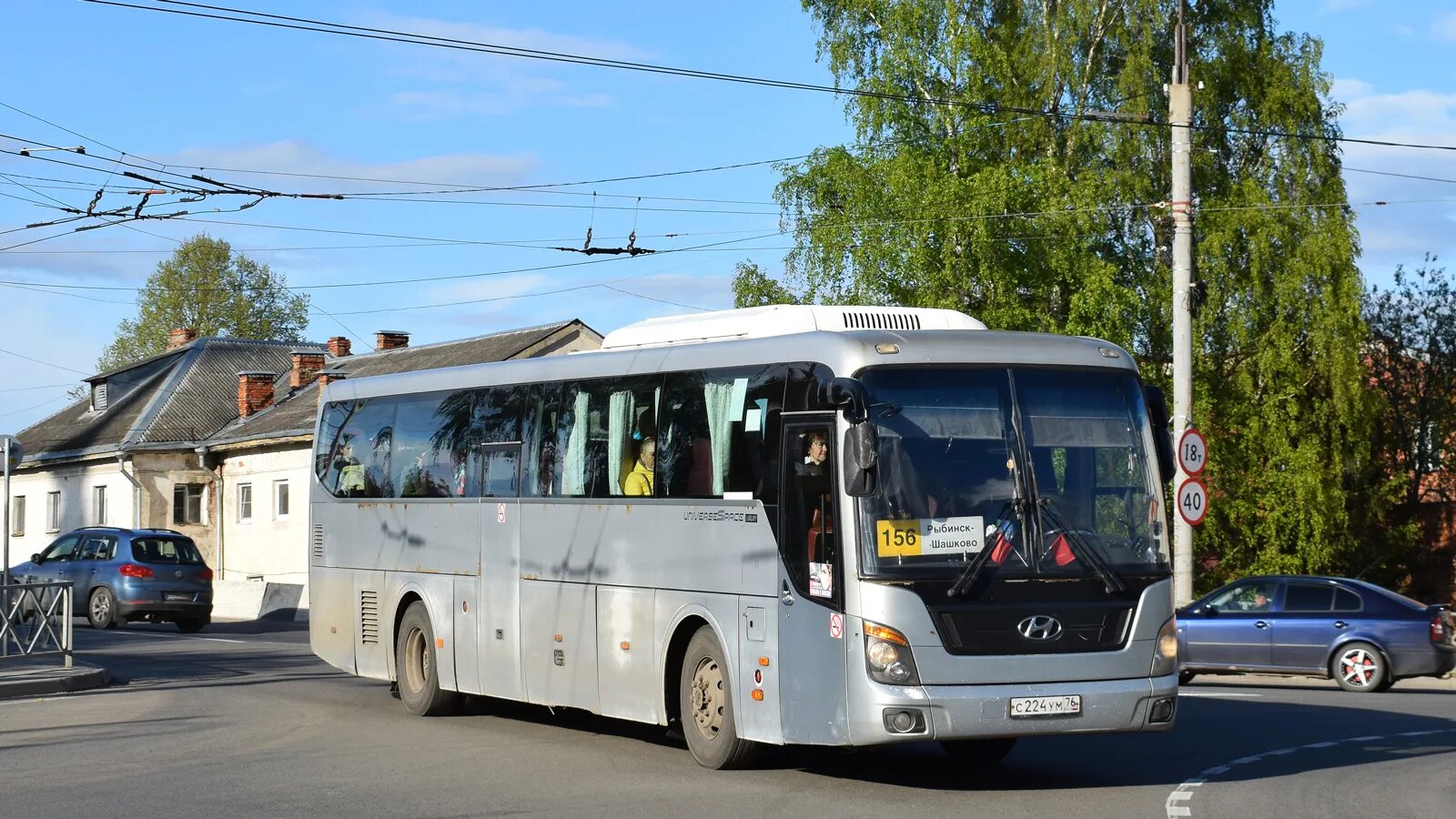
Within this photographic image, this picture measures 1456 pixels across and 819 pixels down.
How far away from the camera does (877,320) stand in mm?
13227

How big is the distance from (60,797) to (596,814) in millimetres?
3612

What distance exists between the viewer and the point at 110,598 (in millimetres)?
31797

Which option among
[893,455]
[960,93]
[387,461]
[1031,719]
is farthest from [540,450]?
[960,93]

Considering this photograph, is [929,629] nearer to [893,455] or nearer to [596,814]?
[893,455]

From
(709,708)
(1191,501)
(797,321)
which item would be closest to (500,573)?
(709,708)

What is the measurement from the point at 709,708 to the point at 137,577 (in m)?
21.9

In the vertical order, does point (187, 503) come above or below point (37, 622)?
above

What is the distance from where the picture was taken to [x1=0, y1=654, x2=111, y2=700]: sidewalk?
59.8 feet

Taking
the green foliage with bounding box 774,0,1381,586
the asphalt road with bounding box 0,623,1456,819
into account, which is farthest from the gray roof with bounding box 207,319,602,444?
the asphalt road with bounding box 0,623,1456,819

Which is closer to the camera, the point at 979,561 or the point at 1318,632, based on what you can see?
the point at 979,561

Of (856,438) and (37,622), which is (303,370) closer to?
(37,622)

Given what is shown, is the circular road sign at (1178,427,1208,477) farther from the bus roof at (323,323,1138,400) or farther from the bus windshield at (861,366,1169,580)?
the bus windshield at (861,366,1169,580)

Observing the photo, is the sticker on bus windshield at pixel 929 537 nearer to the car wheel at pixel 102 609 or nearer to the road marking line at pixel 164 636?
the road marking line at pixel 164 636

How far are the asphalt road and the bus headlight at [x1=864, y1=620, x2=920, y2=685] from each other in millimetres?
774
